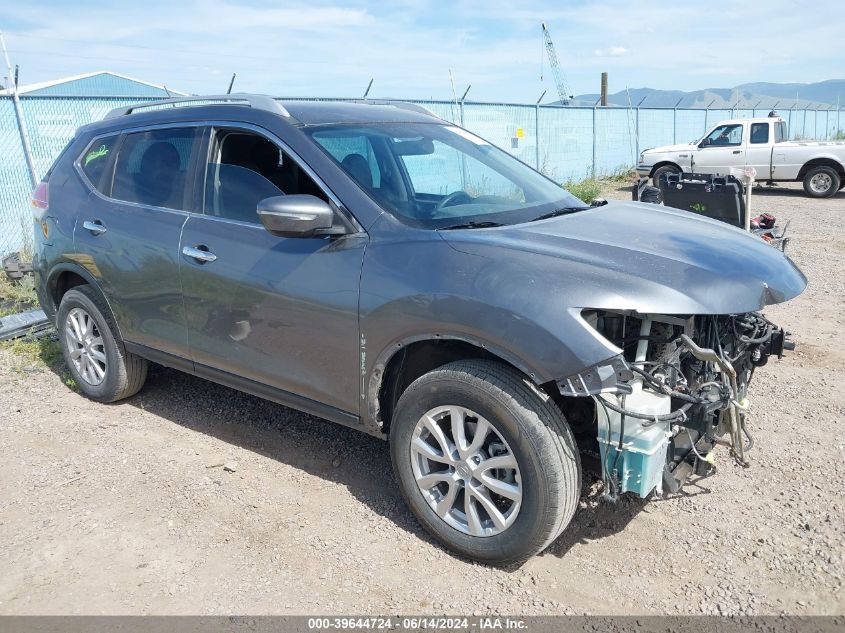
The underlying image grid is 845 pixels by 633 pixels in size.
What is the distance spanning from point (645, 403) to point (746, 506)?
1216mm

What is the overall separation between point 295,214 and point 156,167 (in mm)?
1544

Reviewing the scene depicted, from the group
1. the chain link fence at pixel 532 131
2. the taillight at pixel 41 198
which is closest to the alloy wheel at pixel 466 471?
the taillight at pixel 41 198

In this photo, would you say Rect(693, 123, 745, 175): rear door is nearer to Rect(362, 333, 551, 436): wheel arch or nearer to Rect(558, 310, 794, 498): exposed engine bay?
Rect(558, 310, 794, 498): exposed engine bay

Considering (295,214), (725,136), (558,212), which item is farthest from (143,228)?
(725,136)

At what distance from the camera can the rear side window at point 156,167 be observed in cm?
401

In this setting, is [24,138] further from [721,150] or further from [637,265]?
[721,150]

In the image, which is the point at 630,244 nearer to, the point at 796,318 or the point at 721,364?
the point at 721,364

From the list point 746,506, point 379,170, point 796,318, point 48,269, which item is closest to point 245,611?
point 379,170

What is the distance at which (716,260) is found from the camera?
9.85 ft

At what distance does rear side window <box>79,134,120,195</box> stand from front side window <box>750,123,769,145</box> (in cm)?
1646

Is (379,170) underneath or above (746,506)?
above

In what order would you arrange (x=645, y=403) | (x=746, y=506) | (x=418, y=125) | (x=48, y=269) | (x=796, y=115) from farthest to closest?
(x=796, y=115) < (x=48, y=269) < (x=418, y=125) < (x=746, y=506) < (x=645, y=403)

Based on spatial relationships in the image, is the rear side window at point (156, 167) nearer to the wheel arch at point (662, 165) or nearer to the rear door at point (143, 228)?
the rear door at point (143, 228)

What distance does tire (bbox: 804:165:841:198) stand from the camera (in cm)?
1662
